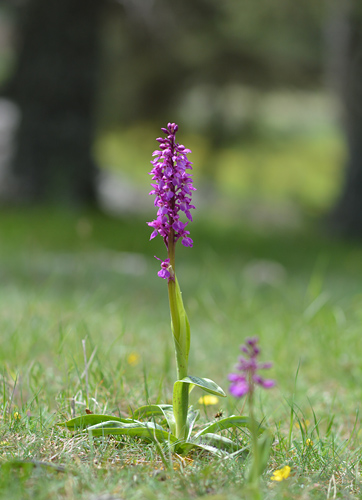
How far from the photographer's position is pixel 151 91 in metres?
13.8

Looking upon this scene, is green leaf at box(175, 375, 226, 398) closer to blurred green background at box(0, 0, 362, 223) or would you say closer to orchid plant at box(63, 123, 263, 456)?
orchid plant at box(63, 123, 263, 456)

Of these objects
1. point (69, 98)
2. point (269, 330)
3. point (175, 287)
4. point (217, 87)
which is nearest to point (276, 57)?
point (217, 87)

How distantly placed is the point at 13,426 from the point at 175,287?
64cm

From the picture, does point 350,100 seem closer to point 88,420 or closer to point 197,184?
point 197,184

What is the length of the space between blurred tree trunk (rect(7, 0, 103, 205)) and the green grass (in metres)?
0.96

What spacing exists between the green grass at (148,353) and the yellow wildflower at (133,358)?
1.7 inches

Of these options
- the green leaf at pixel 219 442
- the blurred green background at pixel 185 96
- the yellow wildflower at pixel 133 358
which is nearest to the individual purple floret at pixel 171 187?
the green leaf at pixel 219 442

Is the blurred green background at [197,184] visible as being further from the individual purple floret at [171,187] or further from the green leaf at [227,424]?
the individual purple floret at [171,187]

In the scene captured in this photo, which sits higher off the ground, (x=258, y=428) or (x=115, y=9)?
(x=115, y=9)

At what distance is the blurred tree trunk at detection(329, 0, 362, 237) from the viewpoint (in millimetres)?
8711

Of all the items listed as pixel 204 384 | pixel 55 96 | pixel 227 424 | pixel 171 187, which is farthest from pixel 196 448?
pixel 55 96

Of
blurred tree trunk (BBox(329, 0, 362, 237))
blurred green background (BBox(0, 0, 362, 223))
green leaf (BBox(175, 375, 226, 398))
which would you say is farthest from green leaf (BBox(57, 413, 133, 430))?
blurred tree trunk (BBox(329, 0, 362, 237))

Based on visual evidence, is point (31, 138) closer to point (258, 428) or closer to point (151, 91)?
point (151, 91)

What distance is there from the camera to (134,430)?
1614 mm
